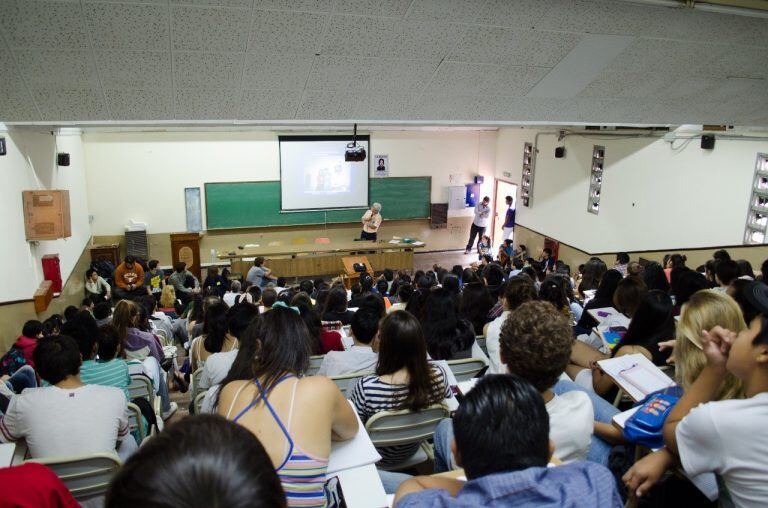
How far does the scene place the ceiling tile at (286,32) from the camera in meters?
3.81

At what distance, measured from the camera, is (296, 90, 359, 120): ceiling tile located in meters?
4.87

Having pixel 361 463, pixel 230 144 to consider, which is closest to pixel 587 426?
pixel 361 463

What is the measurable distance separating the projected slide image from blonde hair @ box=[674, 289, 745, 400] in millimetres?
9714

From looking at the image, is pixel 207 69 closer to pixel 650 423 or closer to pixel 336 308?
pixel 336 308

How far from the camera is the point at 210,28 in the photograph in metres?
3.84

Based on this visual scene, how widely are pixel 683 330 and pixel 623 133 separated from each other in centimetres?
740

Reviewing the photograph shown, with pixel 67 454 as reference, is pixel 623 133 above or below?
above

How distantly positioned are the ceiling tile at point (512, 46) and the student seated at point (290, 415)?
10.9 ft

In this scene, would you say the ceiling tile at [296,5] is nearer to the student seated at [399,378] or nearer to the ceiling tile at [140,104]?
the ceiling tile at [140,104]

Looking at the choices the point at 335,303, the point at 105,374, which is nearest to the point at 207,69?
the point at 335,303

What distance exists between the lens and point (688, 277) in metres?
4.33

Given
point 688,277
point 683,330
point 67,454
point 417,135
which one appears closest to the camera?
point 683,330

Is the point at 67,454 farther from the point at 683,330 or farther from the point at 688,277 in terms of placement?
the point at 688,277

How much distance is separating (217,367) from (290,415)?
1817 millimetres
